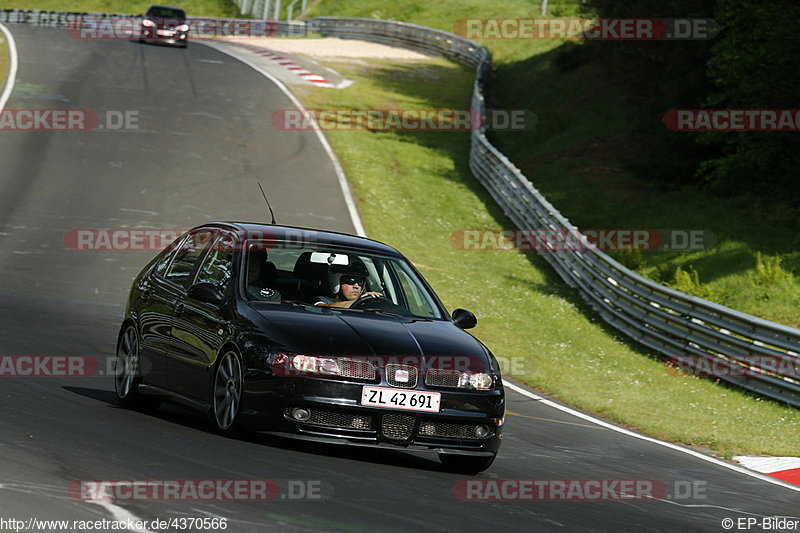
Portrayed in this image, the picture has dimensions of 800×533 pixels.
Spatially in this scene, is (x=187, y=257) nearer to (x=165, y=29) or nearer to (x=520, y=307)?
(x=520, y=307)

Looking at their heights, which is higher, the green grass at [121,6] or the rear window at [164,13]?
the green grass at [121,6]

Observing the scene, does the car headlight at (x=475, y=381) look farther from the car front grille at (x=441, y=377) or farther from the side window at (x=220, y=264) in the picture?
the side window at (x=220, y=264)

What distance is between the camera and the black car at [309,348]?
26.7 feet

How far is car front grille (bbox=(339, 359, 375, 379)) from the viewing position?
812cm

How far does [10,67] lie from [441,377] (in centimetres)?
3452

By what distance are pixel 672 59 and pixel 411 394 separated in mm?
24182

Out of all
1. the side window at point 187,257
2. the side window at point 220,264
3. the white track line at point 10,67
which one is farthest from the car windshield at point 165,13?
the side window at point 220,264

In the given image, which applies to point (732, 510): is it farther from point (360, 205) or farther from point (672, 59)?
point (672, 59)

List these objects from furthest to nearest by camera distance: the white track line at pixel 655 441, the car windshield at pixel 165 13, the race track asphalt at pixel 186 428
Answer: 1. the car windshield at pixel 165 13
2. the white track line at pixel 655 441
3. the race track asphalt at pixel 186 428

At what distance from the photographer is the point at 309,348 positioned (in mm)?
8156

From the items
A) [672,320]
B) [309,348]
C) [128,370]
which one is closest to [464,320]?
[309,348]

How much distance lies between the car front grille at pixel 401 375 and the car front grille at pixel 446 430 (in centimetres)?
29

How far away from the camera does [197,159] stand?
30.0 meters

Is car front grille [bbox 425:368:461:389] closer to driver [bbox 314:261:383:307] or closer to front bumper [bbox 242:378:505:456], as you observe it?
front bumper [bbox 242:378:505:456]
